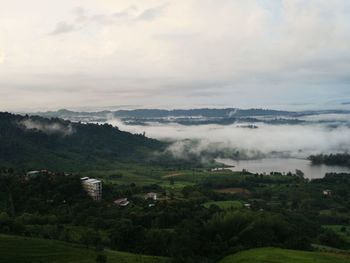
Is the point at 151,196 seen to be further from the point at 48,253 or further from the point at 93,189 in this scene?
the point at 48,253

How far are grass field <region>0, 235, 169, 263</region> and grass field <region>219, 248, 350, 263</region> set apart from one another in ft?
31.7

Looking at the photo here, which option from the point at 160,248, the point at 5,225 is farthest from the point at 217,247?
the point at 5,225

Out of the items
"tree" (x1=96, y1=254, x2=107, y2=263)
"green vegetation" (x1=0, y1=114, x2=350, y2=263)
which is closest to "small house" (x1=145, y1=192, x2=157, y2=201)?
"green vegetation" (x1=0, y1=114, x2=350, y2=263)

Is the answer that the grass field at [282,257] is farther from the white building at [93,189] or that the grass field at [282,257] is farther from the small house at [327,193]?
the small house at [327,193]

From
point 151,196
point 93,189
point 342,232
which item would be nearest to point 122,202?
point 93,189

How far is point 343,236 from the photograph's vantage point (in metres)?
96.2

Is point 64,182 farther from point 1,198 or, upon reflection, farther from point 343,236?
point 343,236

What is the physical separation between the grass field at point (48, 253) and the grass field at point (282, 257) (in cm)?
965

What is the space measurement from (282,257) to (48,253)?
29303mm

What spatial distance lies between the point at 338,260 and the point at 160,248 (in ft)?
82.8

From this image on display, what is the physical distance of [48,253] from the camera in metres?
62.3

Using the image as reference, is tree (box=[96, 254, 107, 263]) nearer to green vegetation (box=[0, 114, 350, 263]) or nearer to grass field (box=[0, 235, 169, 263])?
green vegetation (box=[0, 114, 350, 263])

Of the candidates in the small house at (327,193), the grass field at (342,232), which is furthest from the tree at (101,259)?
the small house at (327,193)

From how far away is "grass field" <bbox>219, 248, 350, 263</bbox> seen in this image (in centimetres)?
5769
